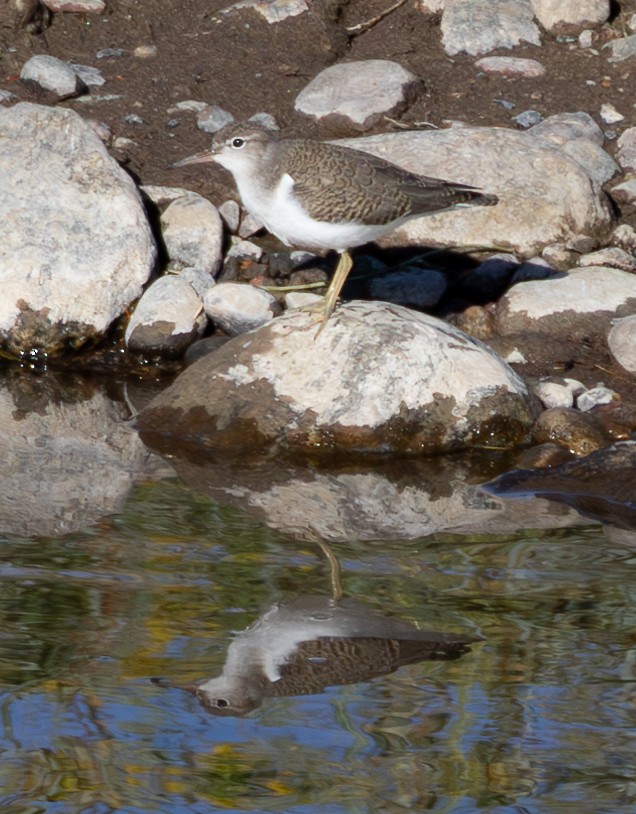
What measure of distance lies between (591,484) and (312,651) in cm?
254

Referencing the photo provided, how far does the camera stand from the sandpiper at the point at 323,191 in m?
8.22

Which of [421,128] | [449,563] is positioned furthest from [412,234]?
[449,563]

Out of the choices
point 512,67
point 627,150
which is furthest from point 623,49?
point 627,150

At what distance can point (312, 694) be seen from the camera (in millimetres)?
5086

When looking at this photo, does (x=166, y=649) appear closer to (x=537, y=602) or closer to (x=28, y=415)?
(x=537, y=602)

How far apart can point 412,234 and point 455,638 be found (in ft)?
17.2

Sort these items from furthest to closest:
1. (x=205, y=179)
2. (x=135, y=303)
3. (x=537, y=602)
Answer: (x=205, y=179), (x=135, y=303), (x=537, y=602)

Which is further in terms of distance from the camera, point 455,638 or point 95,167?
point 95,167

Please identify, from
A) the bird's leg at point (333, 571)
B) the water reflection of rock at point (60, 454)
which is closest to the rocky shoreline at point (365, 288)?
the water reflection of rock at point (60, 454)

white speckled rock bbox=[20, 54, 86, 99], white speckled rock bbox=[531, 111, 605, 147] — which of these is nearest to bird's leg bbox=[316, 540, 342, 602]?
white speckled rock bbox=[531, 111, 605, 147]

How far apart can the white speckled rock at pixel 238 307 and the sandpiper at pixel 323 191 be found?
3.39 ft

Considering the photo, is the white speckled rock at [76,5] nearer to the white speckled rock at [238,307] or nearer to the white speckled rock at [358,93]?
the white speckled rock at [358,93]

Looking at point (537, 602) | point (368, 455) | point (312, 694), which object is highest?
point (312, 694)

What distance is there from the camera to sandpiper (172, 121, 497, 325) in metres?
8.22
